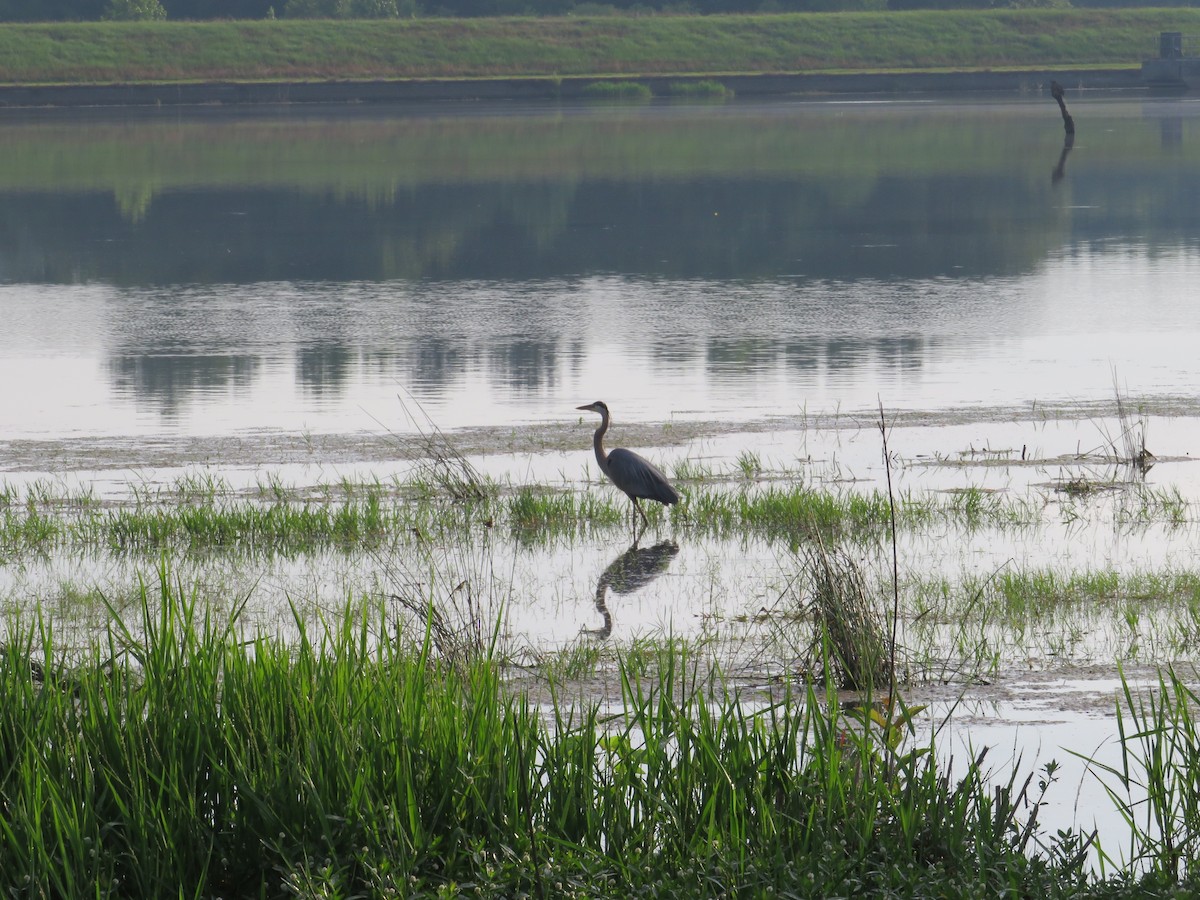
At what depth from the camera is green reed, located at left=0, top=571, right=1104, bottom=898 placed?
4.16m

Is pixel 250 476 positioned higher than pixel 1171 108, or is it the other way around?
pixel 1171 108

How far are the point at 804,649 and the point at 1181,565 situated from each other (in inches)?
104

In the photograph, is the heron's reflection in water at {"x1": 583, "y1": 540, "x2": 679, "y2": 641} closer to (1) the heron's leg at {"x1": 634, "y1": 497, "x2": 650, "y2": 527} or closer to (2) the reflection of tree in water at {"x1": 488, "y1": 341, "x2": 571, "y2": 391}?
(1) the heron's leg at {"x1": 634, "y1": 497, "x2": 650, "y2": 527}

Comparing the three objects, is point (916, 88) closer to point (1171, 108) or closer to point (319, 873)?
point (1171, 108)

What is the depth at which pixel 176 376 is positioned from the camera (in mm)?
15734

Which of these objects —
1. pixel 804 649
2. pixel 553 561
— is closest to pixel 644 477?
pixel 553 561

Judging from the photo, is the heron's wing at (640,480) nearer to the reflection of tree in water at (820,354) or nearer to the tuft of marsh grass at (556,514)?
the tuft of marsh grass at (556,514)

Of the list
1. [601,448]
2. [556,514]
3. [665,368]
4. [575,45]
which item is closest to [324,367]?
[665,368]

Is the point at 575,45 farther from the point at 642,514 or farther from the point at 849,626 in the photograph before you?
the point at 849,626

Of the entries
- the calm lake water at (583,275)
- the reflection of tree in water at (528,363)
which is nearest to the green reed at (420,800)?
the calm lake water at (583,275)

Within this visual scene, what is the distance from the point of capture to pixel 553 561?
912 centimetres

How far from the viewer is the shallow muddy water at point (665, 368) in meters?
8.00

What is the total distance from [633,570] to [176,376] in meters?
7.92

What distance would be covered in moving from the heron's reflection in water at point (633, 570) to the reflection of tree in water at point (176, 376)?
557 cm
